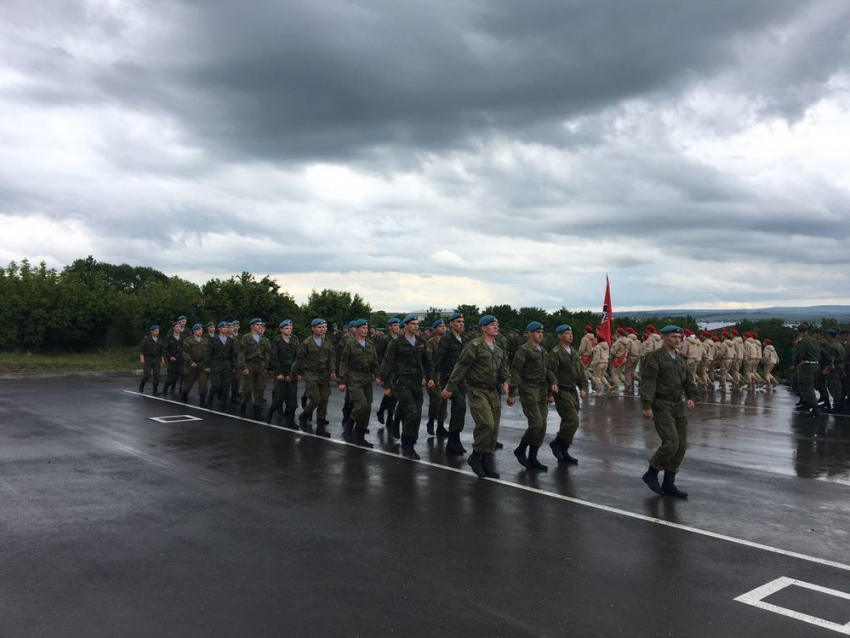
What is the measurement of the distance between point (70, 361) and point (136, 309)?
346cm

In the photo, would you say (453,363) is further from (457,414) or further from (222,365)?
(222,365)

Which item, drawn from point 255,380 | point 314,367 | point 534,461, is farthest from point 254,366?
point 534,461

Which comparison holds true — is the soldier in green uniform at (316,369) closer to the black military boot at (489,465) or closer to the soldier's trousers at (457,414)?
the soldier's trousers at (457,414)

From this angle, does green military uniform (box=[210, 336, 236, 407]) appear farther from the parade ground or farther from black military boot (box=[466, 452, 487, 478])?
black military boot (box=[466, 452, 487, 478])

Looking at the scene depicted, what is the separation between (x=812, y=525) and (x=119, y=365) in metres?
24.3

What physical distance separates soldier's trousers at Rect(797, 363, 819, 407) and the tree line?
34.2ft

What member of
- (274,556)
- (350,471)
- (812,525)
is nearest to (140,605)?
(274,556)

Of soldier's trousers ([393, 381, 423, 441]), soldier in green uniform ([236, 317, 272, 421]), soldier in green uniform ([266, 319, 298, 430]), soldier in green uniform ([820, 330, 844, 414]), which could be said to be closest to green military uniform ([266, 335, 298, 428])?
soldier in green uniform ([266, 319, 298, 430])

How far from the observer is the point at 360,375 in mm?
10656

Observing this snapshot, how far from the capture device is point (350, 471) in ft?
28.0

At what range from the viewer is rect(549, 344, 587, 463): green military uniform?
30.3 feet

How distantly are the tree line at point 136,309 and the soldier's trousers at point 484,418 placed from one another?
16.2m

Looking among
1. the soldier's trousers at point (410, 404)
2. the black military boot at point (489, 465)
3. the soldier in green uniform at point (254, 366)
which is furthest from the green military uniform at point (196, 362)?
the black military boot at point (489, 465)

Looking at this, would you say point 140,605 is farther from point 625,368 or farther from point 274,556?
point 625,368
